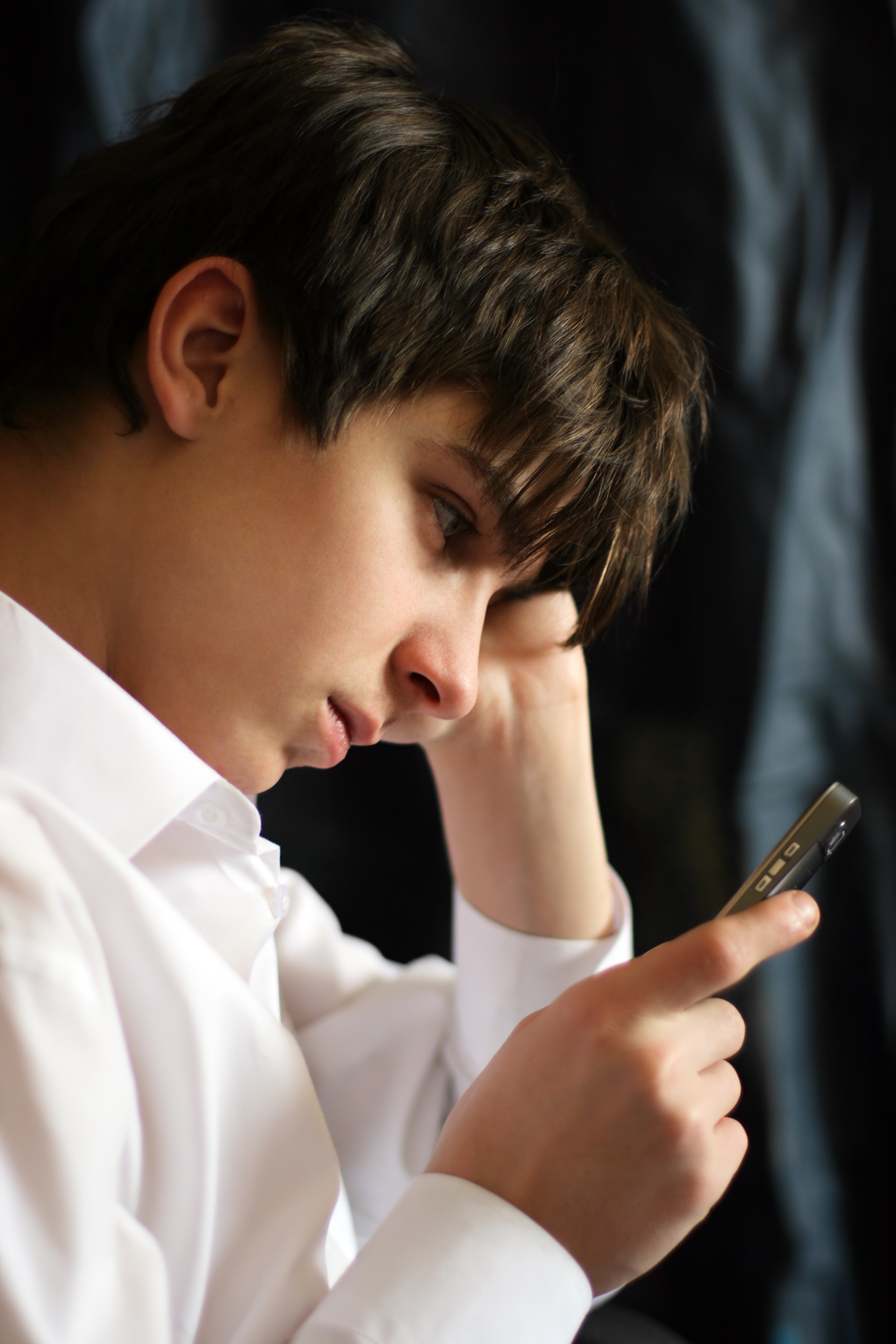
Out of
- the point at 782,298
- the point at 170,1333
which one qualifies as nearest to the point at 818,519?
the point at 782,298

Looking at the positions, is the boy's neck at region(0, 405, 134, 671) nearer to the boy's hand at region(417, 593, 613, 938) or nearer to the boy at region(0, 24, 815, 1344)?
the boy at region(0, 24, 815, 1344)

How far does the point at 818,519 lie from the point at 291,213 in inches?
20.0

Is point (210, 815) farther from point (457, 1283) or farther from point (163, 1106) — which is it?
point (457, 1283)

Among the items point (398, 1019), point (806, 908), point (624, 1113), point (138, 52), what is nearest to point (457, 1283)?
point (624, 1113)

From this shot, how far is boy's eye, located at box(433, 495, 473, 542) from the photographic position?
53 cm

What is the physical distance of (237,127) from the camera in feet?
1.86

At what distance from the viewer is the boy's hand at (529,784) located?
0.74m

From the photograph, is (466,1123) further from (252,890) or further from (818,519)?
(818,519)

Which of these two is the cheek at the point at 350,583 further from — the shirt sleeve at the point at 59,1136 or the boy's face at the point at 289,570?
the shirt sleeve at the point at 59,1136

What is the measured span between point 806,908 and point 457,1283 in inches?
9.1

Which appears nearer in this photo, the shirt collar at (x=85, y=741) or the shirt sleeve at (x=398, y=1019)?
the shirt collar at (x=85, y=741)

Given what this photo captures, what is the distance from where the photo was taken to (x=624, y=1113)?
465 mm

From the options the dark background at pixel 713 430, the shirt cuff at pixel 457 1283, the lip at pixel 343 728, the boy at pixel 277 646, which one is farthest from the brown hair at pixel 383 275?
the shirt cuff at pixel 457 1283

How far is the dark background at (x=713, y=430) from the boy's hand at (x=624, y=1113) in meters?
0.37
